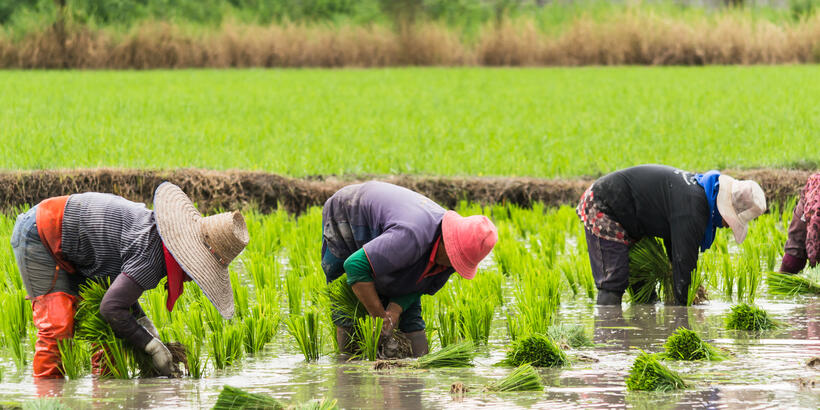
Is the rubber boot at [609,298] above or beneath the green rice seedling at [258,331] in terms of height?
beneath

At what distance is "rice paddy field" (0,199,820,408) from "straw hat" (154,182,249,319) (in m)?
A: 0.26

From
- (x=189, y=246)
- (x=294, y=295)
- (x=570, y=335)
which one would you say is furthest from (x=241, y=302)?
(x=570, y=335)

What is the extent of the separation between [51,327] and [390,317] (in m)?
1.46

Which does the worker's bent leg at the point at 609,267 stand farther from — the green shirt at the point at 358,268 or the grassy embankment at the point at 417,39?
the grassy embankment at the point at 417,39

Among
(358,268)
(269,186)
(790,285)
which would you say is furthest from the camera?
(269,186)

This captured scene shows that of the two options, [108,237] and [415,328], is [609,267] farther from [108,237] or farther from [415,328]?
[108,237]

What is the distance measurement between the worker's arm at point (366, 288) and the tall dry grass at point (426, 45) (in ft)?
65.3

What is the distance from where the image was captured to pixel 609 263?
621 cm

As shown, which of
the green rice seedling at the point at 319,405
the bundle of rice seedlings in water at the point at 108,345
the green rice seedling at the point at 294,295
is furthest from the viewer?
the green rice seedling at the point at 294,295

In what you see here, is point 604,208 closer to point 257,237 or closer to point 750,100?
point 257,237

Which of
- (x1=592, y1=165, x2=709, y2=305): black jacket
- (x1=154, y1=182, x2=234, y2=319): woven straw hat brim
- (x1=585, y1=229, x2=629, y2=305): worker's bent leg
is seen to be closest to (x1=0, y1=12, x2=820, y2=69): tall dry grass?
(x1=592, y1=165, x2=709, y2=305): black jacket

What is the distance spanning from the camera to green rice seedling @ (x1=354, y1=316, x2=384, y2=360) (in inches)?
188

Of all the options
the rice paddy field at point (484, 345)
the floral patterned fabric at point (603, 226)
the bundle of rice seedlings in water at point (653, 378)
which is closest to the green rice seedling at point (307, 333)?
the rice paddy field at point (484, 345)

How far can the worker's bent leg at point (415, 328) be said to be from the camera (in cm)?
499
